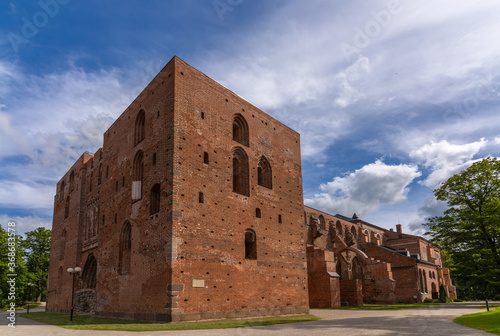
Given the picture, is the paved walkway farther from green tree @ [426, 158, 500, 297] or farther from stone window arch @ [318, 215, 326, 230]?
stone window arch @ [318, 215, 326, 230]

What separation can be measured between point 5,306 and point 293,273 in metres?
37.1

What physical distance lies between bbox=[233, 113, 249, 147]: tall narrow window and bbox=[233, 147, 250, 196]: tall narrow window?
3.82ft

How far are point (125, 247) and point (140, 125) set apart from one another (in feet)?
25.3

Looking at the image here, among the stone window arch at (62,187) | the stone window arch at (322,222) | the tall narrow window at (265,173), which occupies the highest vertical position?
the stone window arch at (62,187)

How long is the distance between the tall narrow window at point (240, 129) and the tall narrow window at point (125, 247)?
8.78m

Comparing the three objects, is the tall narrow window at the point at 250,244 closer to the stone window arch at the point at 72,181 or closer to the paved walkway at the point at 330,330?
the paved walkway at the point at 330,330

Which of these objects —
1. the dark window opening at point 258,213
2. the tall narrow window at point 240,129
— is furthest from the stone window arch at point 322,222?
the tall narrow window at point 240,129

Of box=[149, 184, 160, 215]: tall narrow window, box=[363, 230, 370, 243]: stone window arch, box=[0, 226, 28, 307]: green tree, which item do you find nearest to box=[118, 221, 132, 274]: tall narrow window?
box=[149, 184, 160, 215]: tall narrow window

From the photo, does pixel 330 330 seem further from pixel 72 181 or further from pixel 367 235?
pixel 367 235

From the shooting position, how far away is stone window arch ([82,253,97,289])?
26938mm

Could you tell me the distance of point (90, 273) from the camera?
1078 inches

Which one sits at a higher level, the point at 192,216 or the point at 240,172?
the point at 240,172

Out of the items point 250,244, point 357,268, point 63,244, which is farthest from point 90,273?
point 357,268

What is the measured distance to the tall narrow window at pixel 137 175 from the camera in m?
21.3
